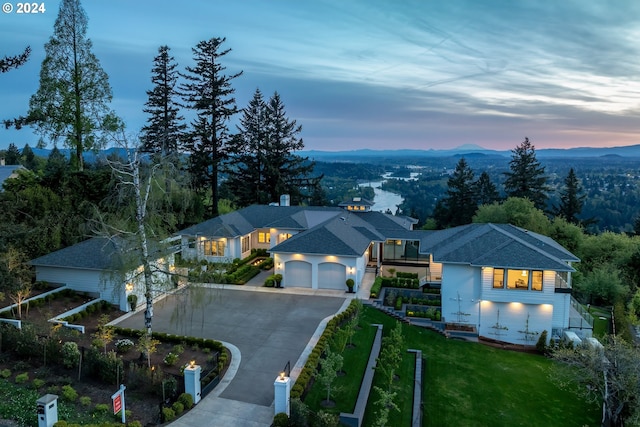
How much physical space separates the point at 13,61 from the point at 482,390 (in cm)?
2154

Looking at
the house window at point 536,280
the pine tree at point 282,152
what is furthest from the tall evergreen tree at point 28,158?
the house window at point 536,280

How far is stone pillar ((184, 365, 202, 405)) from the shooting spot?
42.0ft

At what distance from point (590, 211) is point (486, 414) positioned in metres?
83.5

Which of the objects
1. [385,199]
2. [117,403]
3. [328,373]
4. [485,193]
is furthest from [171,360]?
[385,199]

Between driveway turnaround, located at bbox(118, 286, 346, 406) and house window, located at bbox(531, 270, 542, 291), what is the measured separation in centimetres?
992

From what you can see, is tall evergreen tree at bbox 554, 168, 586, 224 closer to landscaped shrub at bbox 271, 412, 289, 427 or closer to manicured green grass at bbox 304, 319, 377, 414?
manicured green grass at bbox 304, 319, 377, 414

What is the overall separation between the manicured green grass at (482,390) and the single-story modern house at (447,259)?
7.08 ft

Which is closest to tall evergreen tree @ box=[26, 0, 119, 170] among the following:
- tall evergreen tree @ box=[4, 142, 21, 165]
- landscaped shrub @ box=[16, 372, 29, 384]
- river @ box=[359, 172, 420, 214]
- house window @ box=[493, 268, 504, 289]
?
landscaped shrub @ box=[16, 372, 29, 384]

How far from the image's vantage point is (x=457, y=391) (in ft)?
51.5

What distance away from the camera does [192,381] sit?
1282 cm

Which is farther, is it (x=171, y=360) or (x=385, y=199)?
(x=385, y=199)

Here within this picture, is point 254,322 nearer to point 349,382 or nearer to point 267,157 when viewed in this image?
point 349,382

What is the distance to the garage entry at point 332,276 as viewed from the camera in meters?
25.2

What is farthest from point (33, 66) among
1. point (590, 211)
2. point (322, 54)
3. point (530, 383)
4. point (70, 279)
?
point (590, 211)
